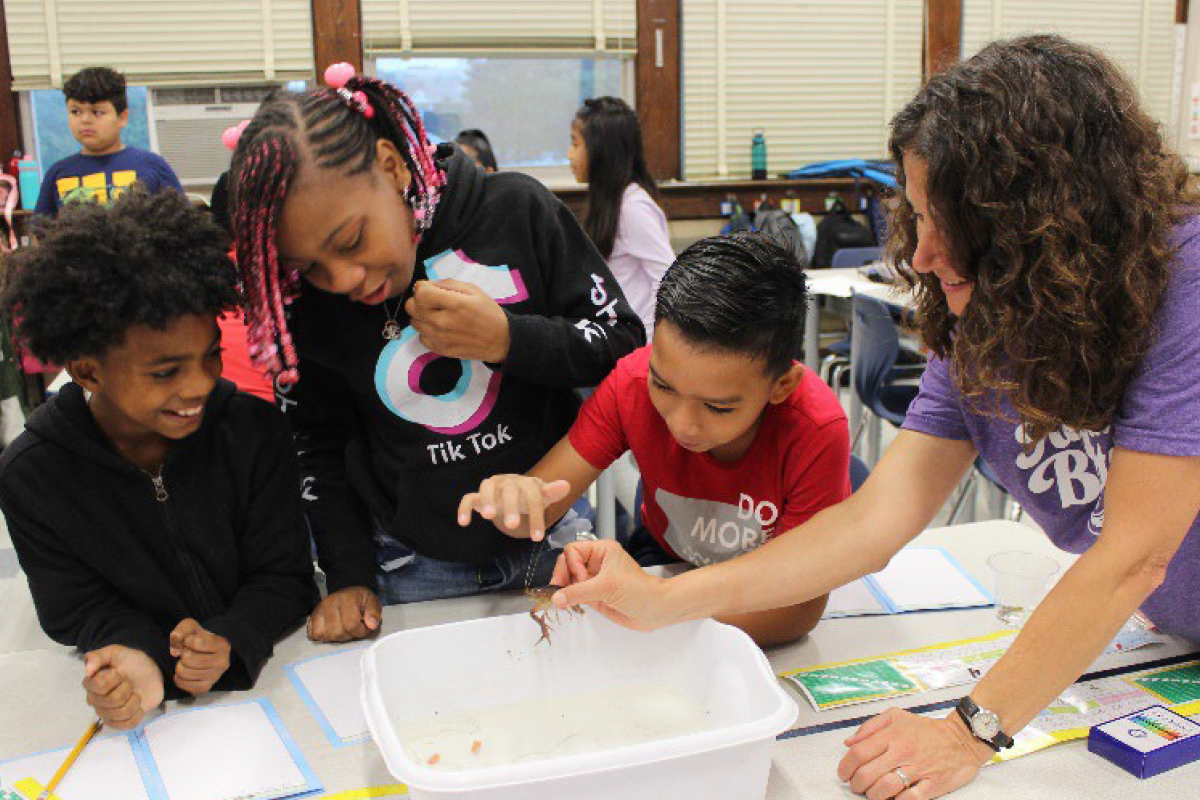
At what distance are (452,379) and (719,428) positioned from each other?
1.27 ft

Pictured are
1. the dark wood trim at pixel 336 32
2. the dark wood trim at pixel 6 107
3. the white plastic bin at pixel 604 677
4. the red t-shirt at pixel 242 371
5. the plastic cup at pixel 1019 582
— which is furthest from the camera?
the dark wood trim at pixel 336 32

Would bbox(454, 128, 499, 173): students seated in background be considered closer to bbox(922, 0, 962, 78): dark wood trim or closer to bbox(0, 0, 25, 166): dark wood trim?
bbox(0, 0, 25, 166): dark wood trim

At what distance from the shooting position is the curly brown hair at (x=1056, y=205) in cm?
93

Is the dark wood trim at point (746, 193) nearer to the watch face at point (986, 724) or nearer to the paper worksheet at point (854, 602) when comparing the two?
the paper worksheet at point (854, 602)

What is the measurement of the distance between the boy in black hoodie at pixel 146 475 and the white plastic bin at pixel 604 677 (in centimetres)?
26

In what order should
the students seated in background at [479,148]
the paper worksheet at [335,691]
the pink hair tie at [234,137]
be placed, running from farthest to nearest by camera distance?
the students seated in background at [479,148], the pink hair tie at [234,137], the paper worksheet at [335,691]

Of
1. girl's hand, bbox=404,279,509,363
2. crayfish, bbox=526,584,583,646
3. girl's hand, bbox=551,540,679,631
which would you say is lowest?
crayfish, bbox=526,584,583,646

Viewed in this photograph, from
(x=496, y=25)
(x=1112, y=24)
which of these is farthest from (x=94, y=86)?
(x=1112, y=24)

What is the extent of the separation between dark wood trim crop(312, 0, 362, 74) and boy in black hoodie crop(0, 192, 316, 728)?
13.3 ft

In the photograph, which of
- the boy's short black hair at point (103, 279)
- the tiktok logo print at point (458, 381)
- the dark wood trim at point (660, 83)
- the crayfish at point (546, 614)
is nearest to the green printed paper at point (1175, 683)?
the crayfish at point (546, 614)

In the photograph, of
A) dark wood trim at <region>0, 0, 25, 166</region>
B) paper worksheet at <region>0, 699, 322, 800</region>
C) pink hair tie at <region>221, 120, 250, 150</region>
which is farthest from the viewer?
dark wood trim at <region>0, 0, 25, 166</region>

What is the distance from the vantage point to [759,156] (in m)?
5.60

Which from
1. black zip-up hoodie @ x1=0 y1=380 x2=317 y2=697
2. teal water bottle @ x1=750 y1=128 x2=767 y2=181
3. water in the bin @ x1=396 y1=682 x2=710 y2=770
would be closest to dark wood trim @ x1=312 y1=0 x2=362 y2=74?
teal water bottle @ x1=750 y1=128 x2=767 y2=181

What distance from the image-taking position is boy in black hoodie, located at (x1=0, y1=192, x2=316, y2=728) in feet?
3.83
